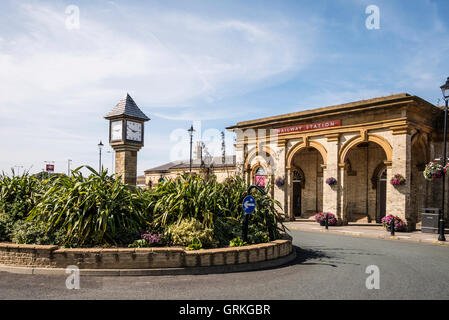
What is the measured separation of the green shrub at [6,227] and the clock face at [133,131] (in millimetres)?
6037

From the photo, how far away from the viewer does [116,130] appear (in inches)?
591

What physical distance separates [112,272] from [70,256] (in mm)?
1018

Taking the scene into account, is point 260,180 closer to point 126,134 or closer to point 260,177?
point 260,177

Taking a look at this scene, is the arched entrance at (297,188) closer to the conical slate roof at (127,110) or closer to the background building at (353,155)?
the background building at (353,155)

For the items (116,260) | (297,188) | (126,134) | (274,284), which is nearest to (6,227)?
(116,260)

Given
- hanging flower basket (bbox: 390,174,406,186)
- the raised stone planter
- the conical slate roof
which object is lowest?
the raised stone planter

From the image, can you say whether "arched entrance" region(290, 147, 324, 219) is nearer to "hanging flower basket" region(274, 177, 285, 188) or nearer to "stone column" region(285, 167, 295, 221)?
"stone column" region(285, 167, 295, 221)

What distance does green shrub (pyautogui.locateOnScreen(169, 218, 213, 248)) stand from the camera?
28.5ft

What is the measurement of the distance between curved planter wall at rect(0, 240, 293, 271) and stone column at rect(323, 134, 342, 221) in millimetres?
14127

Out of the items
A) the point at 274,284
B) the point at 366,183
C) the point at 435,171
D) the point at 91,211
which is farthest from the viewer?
the point at 366,183

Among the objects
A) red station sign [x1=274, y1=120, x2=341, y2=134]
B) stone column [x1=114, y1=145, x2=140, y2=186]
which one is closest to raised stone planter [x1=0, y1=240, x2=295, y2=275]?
stone column [x1=114, y1=145, x2=140, y2=186]

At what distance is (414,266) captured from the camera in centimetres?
930

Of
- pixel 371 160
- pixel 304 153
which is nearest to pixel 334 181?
pixel 371 160

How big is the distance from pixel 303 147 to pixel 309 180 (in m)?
3.56
